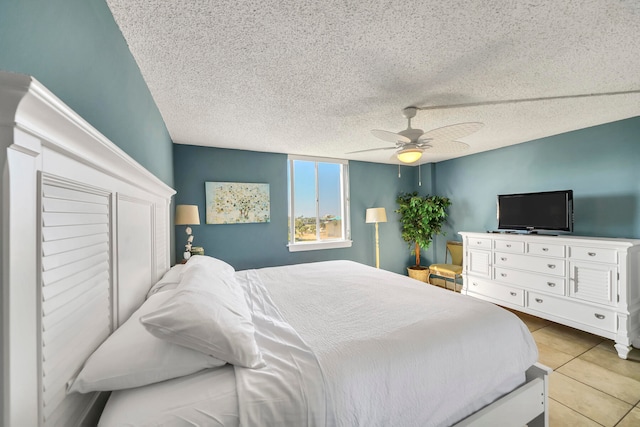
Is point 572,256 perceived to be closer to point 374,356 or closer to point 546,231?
point 546,231

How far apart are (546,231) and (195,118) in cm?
454

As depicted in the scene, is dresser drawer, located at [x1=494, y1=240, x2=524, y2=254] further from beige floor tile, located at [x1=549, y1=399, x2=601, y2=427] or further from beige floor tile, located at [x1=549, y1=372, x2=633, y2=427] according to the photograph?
beige floor tile, located at [x1=549, y1=399, x2=601, y2=427]

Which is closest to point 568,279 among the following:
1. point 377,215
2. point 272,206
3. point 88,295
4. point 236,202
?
point 377,215

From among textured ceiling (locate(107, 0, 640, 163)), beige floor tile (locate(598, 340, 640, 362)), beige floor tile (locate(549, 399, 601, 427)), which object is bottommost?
beige floor tile (locate(549, 399, 601, 427))

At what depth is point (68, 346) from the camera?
78 cm

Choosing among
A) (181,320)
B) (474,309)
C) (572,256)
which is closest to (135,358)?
(181,320)

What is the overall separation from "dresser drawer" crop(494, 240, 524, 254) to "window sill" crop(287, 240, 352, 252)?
2.18 meters

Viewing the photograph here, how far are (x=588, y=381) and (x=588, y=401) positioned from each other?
315 millimetres

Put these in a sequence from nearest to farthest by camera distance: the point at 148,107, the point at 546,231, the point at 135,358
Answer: the point at 135,358 < the point at 148,107 < the point at 546,231

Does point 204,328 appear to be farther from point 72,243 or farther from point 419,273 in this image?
point 419,273

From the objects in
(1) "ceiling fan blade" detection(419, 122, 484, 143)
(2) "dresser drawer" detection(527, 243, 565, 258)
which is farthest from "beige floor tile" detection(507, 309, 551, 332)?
(1) "ceiling fan blade" detection(419, 122, 484, 143)

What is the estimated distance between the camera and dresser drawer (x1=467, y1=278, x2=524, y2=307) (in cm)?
319

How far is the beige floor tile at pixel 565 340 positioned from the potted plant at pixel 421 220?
73.3 inches

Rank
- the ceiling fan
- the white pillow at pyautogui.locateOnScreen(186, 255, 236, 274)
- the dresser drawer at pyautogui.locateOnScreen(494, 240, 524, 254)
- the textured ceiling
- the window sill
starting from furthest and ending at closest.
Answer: the window sill
the dresser drawer at pyautogui.locateOnScreen(494, 240, 524, 254)
the ceiling fan
the white pillow at pyautogui.locateOnScreen(186, 255, 236, 274)
the textured ceiling
